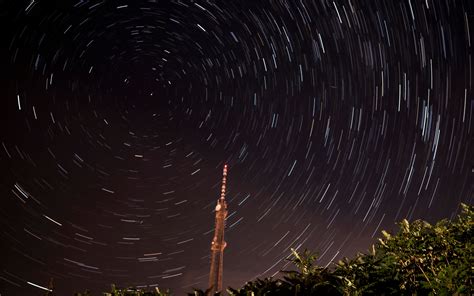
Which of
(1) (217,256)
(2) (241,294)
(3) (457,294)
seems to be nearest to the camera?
(3) (457,294)

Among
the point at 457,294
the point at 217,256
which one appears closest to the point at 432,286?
the point at 457,294

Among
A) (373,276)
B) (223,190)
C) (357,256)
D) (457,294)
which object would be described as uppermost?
(223,190)

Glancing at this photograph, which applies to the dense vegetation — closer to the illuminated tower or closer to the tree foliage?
the tree foliage

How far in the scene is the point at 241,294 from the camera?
4.50 meters

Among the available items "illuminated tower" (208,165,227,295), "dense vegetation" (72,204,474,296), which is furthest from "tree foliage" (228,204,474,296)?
"illuminated tower" (208,165,227,295)

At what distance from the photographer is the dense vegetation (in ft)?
14.4

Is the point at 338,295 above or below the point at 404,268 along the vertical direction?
below

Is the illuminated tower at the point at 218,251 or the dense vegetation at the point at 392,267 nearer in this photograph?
the dense vegetation at the point at 392,267

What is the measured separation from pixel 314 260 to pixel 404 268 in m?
1.03

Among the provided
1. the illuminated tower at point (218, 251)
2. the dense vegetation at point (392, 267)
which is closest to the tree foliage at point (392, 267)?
the dense vegetation at point (392, 267)

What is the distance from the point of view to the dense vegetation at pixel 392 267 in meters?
4.40

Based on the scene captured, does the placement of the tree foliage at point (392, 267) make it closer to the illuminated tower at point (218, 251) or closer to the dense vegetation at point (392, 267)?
the dense vegetation at point (392, 267)

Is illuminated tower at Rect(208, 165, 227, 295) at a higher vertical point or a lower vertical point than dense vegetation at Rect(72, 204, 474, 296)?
higher

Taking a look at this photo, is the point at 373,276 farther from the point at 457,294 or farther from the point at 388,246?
the point at 457,294
